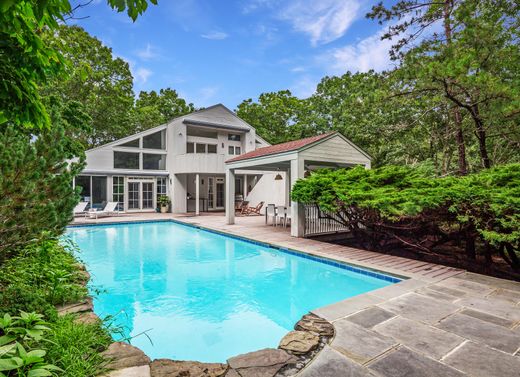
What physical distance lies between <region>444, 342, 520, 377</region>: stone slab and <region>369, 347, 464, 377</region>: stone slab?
0.15 meters

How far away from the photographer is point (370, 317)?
3.60 meters

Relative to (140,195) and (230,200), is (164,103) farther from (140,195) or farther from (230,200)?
(230,200)

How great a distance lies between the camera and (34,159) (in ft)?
12.6

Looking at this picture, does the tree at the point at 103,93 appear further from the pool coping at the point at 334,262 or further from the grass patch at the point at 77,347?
the grass patch at the point at 77,347

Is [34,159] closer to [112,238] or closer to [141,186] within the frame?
[112,238]

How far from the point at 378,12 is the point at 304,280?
893 centimetres

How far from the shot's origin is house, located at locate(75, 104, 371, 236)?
56.2 feet

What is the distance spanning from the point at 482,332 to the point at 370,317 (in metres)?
1.19

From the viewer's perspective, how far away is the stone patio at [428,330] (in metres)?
2.55

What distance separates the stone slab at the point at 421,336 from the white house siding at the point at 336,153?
7.06 m

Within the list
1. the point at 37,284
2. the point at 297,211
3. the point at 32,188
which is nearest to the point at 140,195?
the point at 297,211

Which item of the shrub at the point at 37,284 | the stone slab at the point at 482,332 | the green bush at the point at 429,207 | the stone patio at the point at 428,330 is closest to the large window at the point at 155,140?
the green bush at the point at 429,207

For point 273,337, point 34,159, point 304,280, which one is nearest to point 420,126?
point 304,280

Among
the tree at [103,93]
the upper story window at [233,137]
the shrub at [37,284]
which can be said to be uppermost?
the tree at [103,93]
